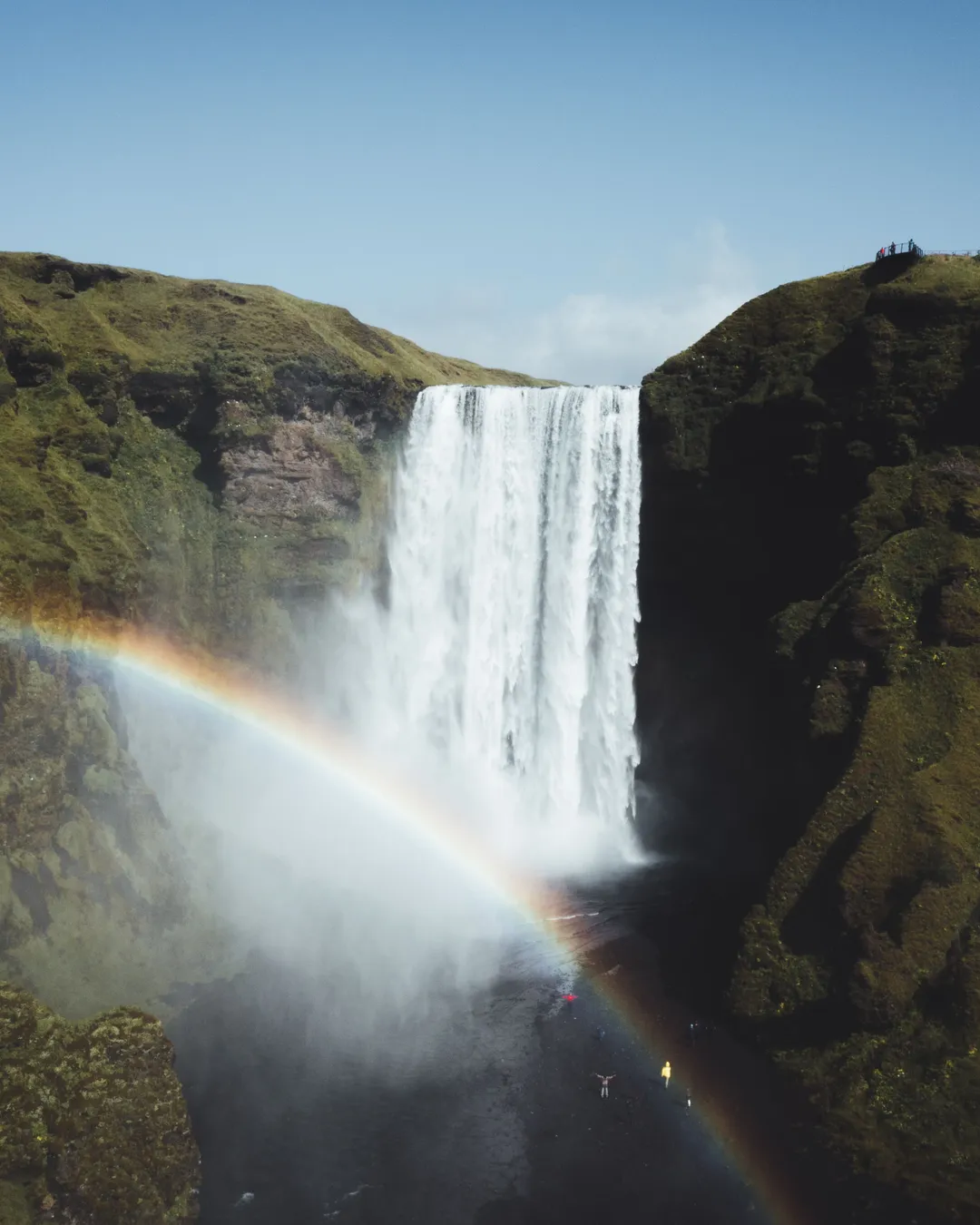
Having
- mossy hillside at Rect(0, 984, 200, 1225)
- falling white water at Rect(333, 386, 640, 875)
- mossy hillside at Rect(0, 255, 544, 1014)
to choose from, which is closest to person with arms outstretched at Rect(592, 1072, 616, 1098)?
mossy hillside at Rect(0, 984, 200, 1225)

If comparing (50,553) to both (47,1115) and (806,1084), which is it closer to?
(47,1115)

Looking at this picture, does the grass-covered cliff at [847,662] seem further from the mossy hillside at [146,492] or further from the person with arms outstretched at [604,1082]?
the mossy hillside at [146,492]

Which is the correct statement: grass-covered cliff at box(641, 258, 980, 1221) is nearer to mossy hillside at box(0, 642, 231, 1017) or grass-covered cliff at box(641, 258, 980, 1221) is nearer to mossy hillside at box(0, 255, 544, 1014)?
mossy hillside at box(0, 255, 544, 1014)

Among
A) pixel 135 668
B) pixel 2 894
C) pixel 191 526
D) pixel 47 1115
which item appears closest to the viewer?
pixel 47 1115

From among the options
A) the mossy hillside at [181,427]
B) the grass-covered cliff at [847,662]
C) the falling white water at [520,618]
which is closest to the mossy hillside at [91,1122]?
the grass-covered cliff at [847,662]

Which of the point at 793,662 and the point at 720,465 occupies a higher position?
the point at 720,465

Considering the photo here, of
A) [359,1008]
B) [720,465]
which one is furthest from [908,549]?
[359,1008]
